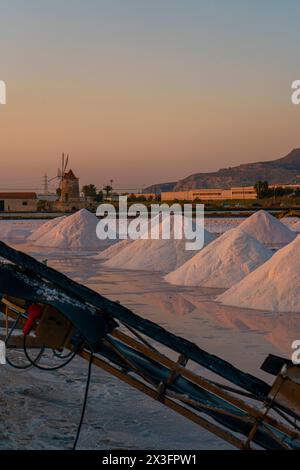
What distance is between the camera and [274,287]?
1018 cm

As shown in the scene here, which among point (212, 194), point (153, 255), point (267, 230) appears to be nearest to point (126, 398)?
point (153, 255)

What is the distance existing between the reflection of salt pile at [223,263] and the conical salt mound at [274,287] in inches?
83.2

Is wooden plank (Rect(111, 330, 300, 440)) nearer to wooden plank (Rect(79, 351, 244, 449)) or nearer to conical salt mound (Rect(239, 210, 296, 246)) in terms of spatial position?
wooden plank (Rect(79, 351, 244, 449))

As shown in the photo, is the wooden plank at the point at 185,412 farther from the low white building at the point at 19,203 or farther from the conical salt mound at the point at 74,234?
the low white building at the point at 19,203

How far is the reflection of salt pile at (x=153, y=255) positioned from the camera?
16500 mm

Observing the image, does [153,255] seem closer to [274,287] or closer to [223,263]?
[223,263]

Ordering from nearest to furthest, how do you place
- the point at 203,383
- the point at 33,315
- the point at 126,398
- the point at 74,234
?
the point at 203,383
the point at 33,315
the point at 126,398
the point at 74,234

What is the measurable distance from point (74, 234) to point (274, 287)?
17233mm

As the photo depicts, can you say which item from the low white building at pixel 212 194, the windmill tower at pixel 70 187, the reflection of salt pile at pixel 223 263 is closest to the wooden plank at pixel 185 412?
the reflection of salt pile at pixel 223 263

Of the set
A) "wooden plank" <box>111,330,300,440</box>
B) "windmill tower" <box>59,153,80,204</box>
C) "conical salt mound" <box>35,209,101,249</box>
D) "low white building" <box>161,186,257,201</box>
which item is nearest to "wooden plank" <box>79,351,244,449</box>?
"wooden plank" <box>111,330,300,440</box>

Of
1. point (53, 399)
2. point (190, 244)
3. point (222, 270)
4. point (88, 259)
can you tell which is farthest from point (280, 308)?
point (88, 259)

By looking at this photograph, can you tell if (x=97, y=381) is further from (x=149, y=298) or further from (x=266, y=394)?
(x=149, y=298)

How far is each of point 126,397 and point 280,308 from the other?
190 inches

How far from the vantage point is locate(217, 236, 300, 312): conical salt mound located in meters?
9.77
